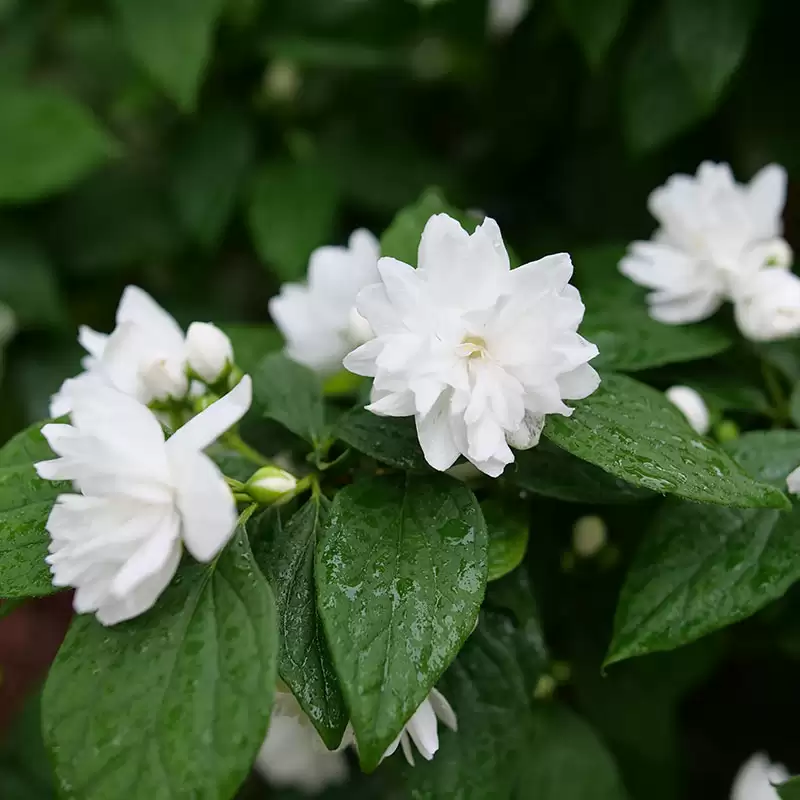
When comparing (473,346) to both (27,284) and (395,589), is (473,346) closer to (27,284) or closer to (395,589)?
(395,589)

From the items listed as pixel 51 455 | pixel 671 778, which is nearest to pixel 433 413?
pixel 51 455

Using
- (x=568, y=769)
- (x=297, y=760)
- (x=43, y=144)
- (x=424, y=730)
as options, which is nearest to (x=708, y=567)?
(x=424, y=730)

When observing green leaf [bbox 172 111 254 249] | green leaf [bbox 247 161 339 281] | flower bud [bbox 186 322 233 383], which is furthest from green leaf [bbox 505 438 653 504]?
green leaf [bbox 172 111 254 249]

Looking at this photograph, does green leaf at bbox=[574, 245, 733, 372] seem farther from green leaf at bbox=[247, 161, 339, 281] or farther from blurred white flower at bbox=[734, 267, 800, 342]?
green leaf at bbox=[247, 161, 339, 281]

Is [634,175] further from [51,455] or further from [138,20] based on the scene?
[51,455]

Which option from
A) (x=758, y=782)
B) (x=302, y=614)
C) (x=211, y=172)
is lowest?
(x=758, y=782)

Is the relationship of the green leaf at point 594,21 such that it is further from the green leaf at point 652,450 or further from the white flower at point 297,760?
the white flower at point 297,760

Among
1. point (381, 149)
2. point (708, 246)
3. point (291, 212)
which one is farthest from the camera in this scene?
point (381, 149)
